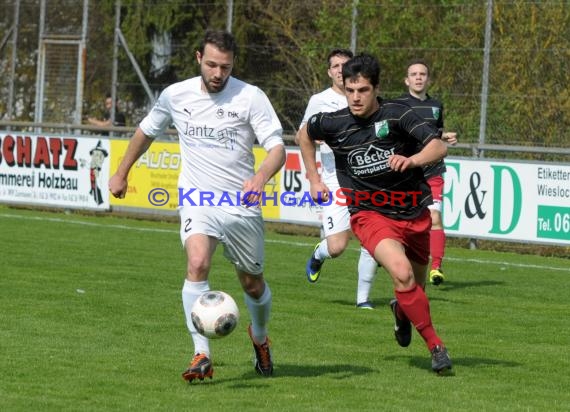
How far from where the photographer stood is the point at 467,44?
18891 mm

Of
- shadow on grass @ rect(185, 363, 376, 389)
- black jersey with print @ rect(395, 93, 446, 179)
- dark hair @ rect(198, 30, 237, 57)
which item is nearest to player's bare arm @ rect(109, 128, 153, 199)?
dark hair @ rect(198, 30, 237, 57)

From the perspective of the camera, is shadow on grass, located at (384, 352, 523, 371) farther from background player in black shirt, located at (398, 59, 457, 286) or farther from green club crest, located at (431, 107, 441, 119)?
green club crest, located at (431, 107, 441, 119)

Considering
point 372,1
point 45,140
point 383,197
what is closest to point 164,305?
point 383,197

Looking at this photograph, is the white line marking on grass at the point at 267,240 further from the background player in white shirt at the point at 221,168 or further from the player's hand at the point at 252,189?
the player's hand at the point at 252,189

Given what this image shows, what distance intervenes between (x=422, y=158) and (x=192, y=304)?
1664 mm

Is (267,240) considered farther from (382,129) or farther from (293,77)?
(382,129)

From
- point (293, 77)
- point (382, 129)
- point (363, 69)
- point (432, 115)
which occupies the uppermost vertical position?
point (293, 77)

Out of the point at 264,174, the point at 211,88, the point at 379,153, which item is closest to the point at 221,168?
the point at 264,174

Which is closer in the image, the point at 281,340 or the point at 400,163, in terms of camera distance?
the point at 400,163

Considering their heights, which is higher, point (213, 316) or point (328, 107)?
point (328, 107)

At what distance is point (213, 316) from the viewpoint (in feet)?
24.7

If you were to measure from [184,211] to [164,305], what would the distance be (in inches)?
Answer: 142

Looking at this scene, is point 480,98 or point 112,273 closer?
point 112,273

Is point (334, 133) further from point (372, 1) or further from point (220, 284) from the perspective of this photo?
point (372, 1)
